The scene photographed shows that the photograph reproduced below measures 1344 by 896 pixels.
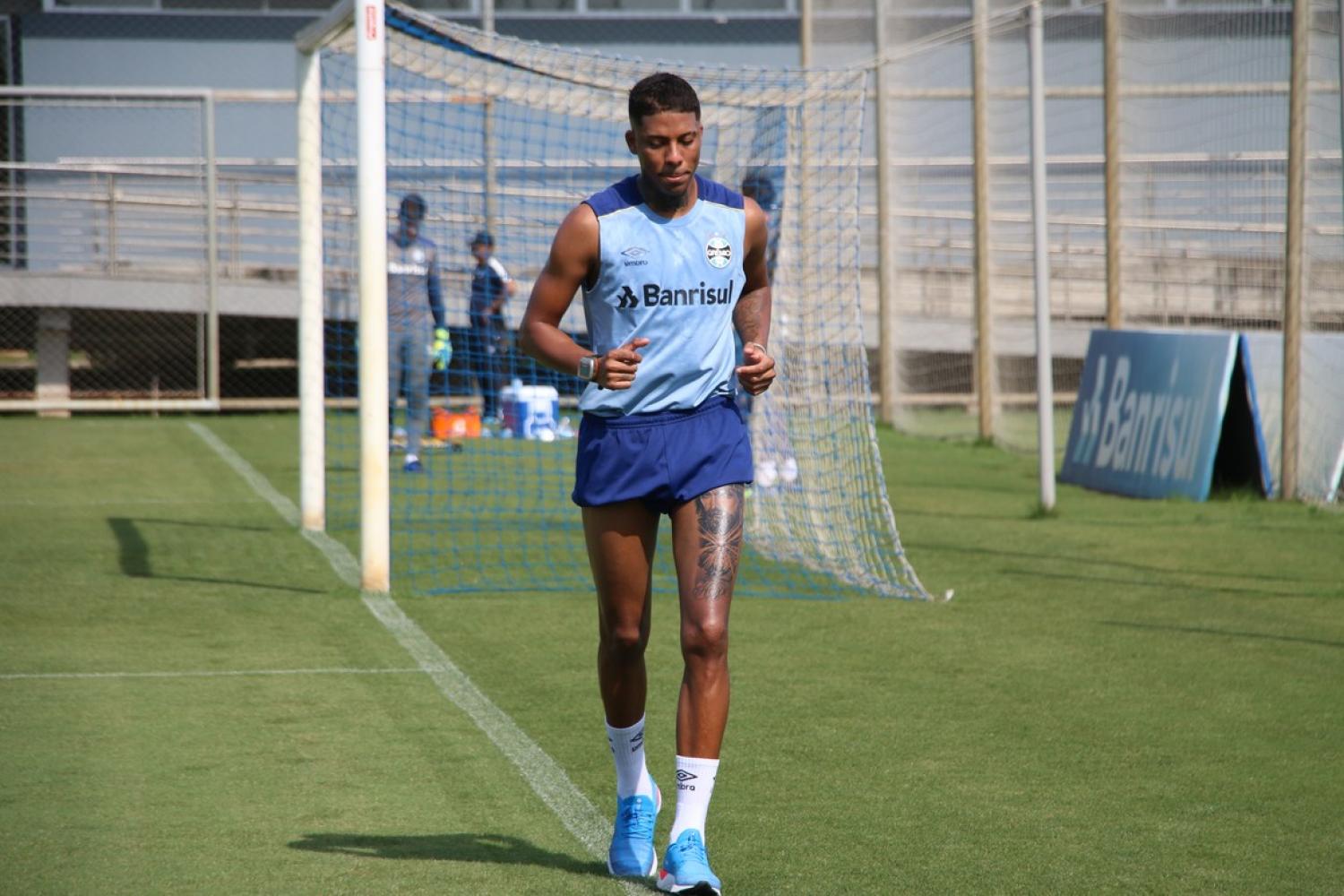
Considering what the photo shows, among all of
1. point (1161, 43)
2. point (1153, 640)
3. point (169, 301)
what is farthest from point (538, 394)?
point (1153, 640)

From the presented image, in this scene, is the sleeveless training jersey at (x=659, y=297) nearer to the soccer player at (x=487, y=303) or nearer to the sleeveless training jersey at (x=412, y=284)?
the sleeveless training jersey at (x=412, y=284)

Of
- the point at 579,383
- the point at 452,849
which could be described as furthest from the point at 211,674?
the point at 579,383

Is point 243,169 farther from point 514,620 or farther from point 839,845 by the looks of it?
point 839,845

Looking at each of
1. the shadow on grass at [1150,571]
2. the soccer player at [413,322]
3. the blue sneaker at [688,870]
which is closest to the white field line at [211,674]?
the blue sneaker at [688,870]

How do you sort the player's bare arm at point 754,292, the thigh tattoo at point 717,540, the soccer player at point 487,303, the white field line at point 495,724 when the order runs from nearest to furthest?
1. the thigh tattoo at point 717,540
2. the player's bare arm at point 754,292
3. the white field line at point 495,724
4. the soccer player at point 487,303

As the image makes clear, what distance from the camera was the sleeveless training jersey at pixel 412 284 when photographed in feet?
44.3

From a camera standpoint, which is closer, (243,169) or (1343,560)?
(1343,560)

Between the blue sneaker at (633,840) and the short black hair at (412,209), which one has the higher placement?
the short black hair at (412,209)

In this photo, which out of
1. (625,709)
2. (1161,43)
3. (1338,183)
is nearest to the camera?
(625,709)

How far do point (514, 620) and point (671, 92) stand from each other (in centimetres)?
418

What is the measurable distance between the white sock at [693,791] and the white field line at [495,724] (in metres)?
0.20

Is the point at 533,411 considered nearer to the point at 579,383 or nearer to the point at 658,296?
the point at 579,383

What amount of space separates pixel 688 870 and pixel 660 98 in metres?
1.89

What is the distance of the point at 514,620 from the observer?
8.08 metres
